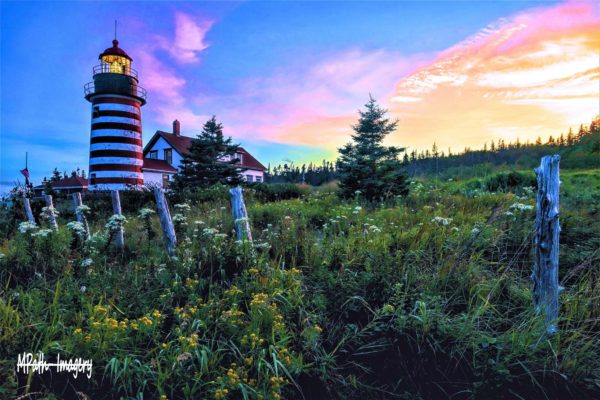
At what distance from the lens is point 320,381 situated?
2.84 m

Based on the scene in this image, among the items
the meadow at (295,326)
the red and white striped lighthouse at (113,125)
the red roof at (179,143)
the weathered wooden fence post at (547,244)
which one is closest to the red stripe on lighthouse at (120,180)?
the red and white striped lighthouse at (113,125)

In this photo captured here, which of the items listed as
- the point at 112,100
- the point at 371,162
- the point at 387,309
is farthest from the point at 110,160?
the point at 387,309

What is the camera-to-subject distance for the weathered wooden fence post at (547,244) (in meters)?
3.44

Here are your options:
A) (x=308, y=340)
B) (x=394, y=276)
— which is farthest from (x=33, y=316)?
(x=394, y=276)

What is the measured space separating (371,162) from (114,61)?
22.4 m

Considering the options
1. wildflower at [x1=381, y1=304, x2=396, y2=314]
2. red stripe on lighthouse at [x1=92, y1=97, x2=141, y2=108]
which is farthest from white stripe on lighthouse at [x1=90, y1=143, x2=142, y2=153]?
wildflower at [x1=381, y1=304, x2=396, y2=314]

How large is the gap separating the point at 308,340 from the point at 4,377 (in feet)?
7.81

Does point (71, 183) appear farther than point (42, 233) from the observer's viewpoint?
Yes

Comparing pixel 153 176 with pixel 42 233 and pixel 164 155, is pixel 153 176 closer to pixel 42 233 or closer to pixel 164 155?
pixel 164 155

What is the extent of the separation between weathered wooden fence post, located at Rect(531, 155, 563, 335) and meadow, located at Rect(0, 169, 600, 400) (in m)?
0.18

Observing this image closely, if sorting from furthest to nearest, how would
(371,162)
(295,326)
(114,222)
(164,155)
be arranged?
1. (164,155)
2. (371,162)
3. (114,222)
4. (295,326)

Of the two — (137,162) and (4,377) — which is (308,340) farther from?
(137,162)

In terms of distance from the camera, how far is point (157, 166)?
113 ft

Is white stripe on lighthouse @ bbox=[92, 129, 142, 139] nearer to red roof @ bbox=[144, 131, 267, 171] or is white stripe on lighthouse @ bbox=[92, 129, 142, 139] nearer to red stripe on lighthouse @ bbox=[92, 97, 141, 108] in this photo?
red stripe on lighthouse @ bbox=[92, 97, 141, 108]
